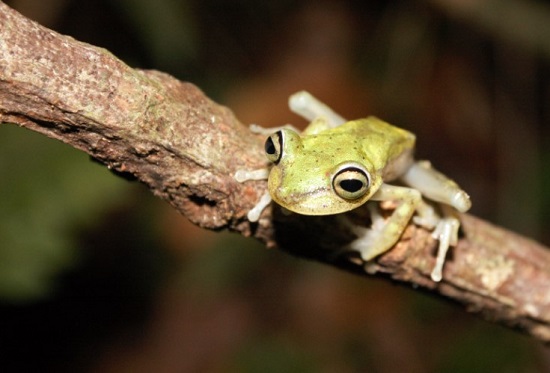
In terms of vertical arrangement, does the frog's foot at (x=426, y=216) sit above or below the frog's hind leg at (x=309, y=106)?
below

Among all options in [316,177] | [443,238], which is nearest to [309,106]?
[316,177]

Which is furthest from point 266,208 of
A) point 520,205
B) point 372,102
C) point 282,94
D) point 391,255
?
point 282,94

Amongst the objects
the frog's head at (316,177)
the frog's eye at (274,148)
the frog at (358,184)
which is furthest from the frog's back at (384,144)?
the frog's eye at (274,148)

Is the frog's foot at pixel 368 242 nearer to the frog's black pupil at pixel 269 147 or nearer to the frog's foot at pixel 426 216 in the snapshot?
the frog's foot at pixel 426 216

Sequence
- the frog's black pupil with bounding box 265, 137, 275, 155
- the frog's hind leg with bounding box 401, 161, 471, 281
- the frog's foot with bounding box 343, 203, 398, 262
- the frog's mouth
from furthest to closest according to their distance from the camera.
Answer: the frog's hind leg with bounding box 401, 161, 471, 281, the frog's foot with bounding box 343, 203, 398, 262, the frog's black pupil with bounding box 265, 137, 275, 155, the frog's mouth

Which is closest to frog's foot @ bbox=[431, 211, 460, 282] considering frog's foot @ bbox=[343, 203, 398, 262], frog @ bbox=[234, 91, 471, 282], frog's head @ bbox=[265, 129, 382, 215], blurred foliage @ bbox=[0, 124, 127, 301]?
frog @ bbox=[234, 91, 471, 282]

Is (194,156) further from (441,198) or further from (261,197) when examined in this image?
(441,198)

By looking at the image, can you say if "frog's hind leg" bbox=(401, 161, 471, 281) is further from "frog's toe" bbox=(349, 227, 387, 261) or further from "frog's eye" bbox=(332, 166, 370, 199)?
"frog's eye" bbox=(332, 166, 370, 199)

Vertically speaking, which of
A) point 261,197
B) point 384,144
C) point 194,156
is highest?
point 384,144
